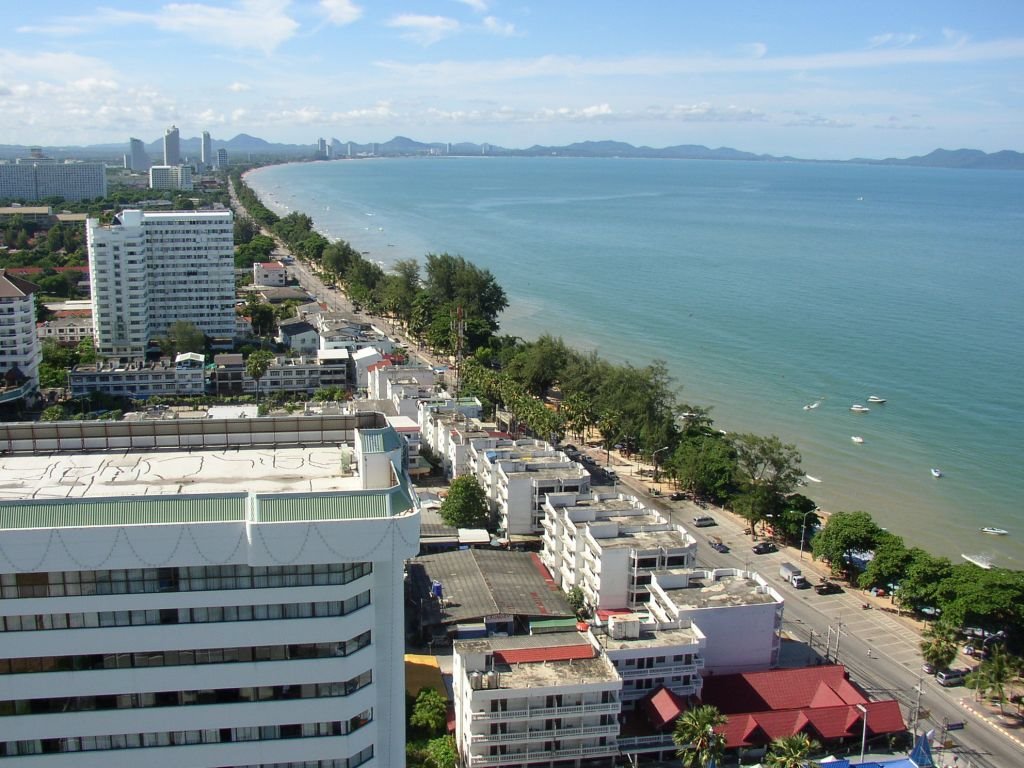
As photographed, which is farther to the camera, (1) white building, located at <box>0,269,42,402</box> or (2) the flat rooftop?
(1) white building, located at <box>0,269,42,402</box>

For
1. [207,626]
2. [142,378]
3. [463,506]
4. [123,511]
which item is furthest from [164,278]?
[207,626]

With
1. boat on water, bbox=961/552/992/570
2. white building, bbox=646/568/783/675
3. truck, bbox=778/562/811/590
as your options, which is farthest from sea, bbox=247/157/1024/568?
white building, bbox=646/568/783/675

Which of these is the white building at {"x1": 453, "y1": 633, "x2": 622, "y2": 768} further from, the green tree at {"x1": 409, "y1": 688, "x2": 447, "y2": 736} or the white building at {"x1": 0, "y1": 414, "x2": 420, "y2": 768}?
the white building at {"x1": 0, "y1": 414, "x2": 420, "y2": 768}

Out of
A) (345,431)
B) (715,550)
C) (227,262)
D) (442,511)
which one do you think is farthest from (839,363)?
(345,431)

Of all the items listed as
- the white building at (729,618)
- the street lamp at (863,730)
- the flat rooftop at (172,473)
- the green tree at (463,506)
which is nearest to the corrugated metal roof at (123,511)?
the flat rooftop at (172,473)

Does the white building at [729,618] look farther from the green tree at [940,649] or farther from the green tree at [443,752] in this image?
the green tree at [443,752]

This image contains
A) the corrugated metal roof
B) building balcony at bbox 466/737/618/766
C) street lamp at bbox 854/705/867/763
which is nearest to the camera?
the corrugated metal roof
